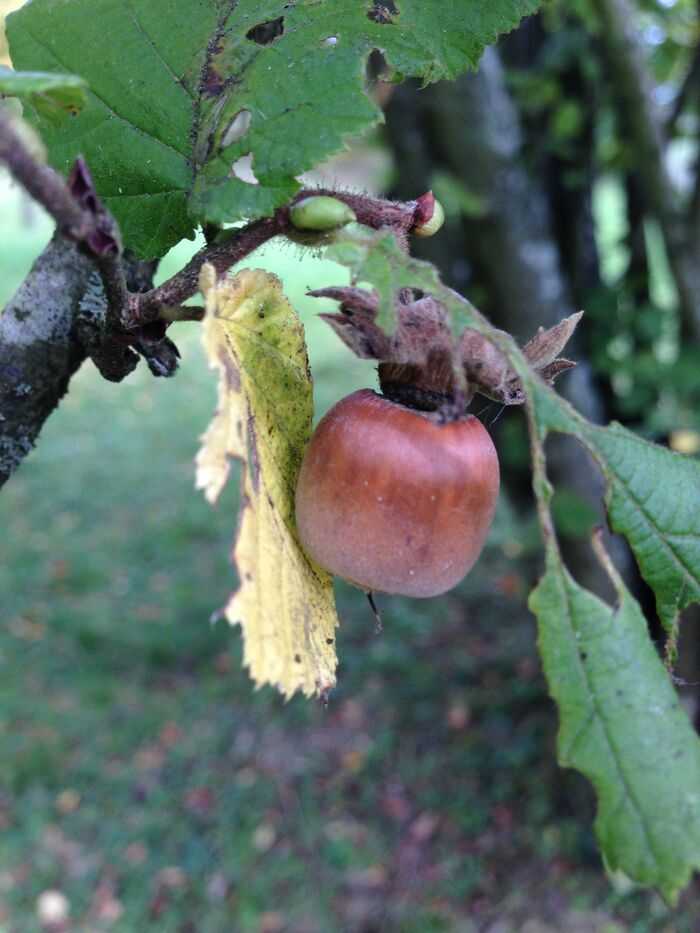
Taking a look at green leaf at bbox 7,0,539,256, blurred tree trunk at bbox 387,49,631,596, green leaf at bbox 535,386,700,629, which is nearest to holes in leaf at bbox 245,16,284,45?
green leaf at bbox 7,0,539,256

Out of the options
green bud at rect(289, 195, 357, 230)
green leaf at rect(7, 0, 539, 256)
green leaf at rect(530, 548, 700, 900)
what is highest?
green leaf at rect(7, 0, 539, 256)

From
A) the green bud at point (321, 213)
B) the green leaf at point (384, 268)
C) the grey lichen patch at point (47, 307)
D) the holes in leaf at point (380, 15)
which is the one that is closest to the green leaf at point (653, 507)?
the green leaf at point (384, 268)

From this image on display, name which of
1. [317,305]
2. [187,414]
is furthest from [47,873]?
[317,305]

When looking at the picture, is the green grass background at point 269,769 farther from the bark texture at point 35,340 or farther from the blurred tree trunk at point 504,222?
the bark texture at point 35,340

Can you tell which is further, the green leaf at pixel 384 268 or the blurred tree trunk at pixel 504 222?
the blurred tree trunk at pixel 504 222

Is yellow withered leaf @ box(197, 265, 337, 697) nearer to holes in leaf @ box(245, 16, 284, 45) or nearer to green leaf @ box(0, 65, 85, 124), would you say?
green leaf @ box(0, 65, 85, 124)

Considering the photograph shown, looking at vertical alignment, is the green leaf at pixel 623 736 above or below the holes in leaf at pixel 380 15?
below

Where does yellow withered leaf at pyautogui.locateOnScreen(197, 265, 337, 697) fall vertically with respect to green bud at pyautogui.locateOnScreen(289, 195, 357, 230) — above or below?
below
